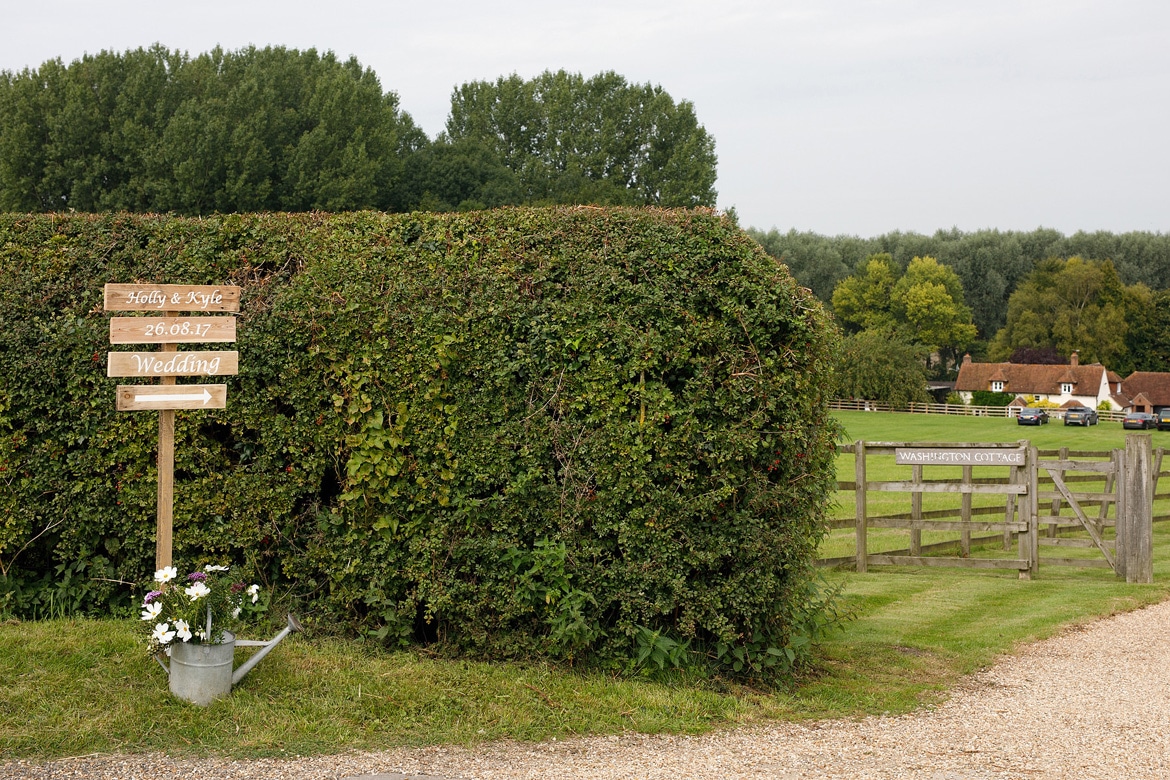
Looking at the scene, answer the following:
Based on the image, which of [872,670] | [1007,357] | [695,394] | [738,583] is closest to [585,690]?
Answer: [738,583]

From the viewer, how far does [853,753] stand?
591 centimetres

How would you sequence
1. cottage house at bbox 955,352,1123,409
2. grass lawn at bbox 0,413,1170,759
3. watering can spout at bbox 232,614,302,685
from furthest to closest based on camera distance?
cottage house at bbox 955,352,1123,409
watering can spout at bbox 232,614,302,685
grass lawn at bbox 0,413,1170,759

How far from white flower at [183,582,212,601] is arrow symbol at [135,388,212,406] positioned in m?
1.28

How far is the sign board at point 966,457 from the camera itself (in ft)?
39.7

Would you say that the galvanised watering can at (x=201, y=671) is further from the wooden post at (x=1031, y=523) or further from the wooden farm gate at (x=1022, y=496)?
the wooden post at (x=1031, y=523)

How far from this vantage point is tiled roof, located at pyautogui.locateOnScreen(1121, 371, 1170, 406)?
7406 cm

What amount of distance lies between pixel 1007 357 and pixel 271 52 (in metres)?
61.0

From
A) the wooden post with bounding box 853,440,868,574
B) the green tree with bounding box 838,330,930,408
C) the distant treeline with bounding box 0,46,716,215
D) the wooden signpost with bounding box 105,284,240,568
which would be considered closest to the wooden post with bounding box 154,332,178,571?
the wooden signpost with bounding box 105,284,240,568

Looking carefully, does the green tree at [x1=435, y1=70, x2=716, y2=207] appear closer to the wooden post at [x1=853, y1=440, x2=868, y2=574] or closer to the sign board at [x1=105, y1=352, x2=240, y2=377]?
the wooden post at [x1=853, y1=440, x2=868, y2=574]

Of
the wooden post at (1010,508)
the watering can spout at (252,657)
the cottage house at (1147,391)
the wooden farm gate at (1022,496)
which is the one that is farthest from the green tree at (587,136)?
the watering can spout at (252,657)

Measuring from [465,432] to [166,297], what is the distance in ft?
7.22

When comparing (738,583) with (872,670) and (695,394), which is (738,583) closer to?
(695,394)

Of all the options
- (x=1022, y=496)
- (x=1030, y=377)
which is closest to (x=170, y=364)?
(x=1022, y=496)

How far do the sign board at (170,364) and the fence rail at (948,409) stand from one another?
203 feet
